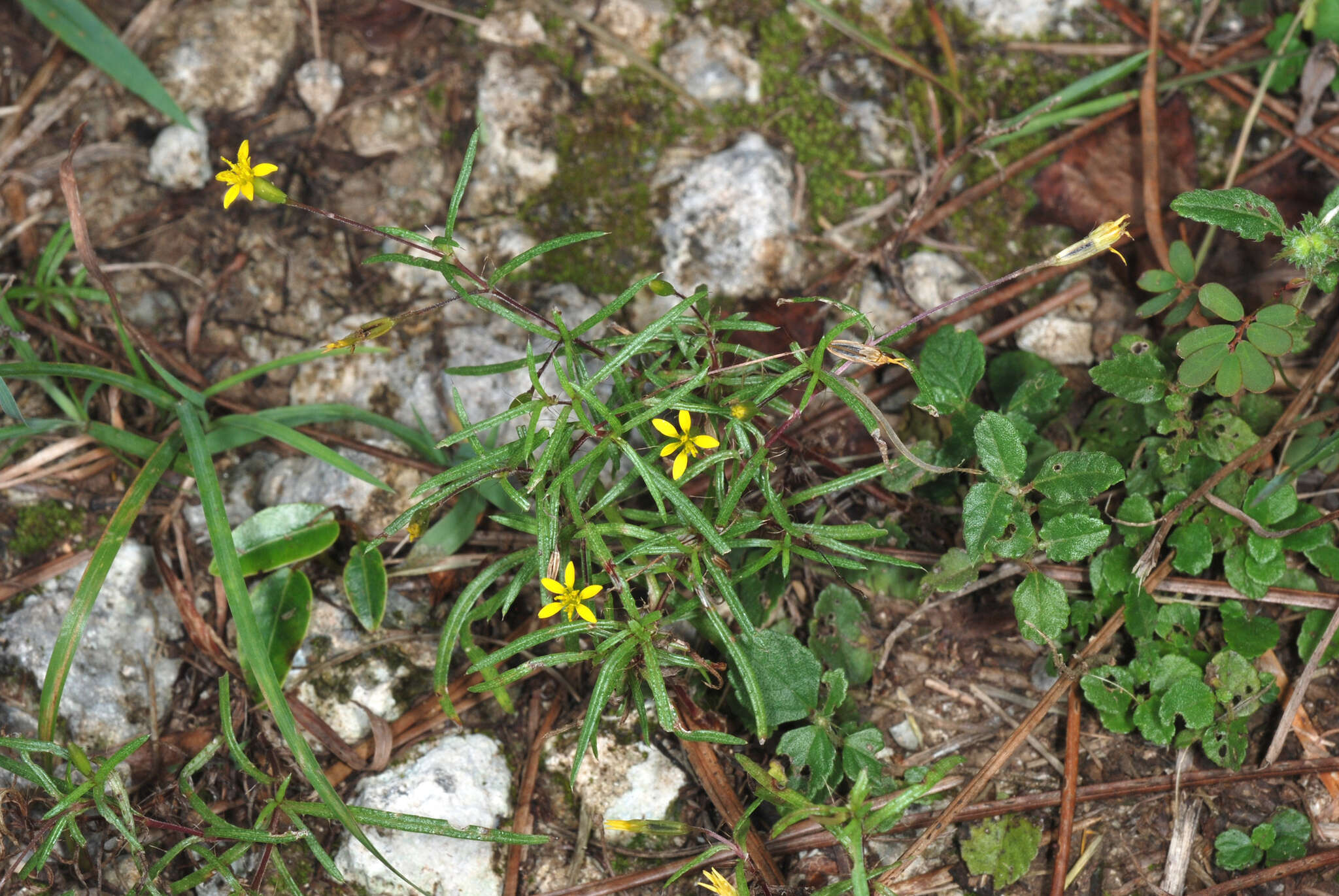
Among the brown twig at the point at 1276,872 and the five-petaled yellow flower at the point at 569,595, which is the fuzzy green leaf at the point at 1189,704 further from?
the five-petaled yellow flower at the point at 569,595

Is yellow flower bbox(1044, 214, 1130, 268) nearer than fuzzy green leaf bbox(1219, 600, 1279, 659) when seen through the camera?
Yes

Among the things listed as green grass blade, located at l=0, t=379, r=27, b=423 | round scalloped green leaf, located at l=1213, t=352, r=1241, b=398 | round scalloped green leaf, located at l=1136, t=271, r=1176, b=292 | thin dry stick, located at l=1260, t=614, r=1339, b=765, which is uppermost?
round scalloped green leaf, located at l=1136, t=271, r=1176, b=292

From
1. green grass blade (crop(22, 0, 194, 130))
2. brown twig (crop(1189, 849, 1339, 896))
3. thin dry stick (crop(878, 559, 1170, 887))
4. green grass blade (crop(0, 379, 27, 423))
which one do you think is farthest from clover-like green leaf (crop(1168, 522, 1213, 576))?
green grass blade (crop(22, 0, 194, 130))

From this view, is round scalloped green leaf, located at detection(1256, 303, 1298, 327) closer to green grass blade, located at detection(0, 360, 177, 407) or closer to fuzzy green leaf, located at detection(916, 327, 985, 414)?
fuzzy green leaf, located at detection(916, 327, 985, 414)

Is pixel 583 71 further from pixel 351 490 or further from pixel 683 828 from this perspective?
pixel 683 828

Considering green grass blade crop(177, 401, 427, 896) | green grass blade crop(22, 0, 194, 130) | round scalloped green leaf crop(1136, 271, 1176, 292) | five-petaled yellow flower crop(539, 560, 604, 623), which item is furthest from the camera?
green grass blade crop(22, 0, 194, 130)

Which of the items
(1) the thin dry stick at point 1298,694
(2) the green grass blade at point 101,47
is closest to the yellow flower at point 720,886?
(1) the thin dry stick at point 1298,694
